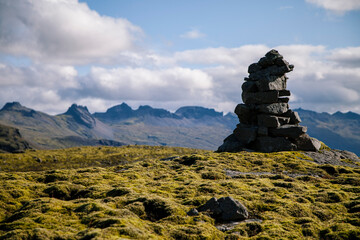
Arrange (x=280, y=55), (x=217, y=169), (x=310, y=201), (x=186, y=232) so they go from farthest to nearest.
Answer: (x=280, y=55), (x=217, y=169), (x=310, y=201), (x=186, y=232)

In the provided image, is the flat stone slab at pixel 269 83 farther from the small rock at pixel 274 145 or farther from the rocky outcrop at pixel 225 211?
the rocky outcrop at pixel 225 211

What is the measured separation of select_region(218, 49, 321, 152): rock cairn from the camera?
6769 centimetres

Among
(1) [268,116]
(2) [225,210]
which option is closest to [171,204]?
(2) [225,210]

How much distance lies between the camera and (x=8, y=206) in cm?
2634

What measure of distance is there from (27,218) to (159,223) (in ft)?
35.1

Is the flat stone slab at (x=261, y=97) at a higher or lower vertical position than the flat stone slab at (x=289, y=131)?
higher

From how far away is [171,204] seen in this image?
87.9 ft

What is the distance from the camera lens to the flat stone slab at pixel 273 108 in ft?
233

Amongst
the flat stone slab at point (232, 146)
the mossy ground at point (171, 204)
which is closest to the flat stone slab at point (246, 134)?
the flat stone slab at point (232, 146)

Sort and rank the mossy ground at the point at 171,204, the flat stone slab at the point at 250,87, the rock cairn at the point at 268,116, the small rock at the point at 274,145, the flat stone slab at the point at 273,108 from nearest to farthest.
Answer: the mossy ground at the point at 171,204
the small rock at the point at 274,145
the rock cairn at the point at 268,116
the flat stone slab at the point at 273,108
the flat stone slab at the point at 250,87

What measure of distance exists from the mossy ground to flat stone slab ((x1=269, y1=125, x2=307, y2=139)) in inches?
691

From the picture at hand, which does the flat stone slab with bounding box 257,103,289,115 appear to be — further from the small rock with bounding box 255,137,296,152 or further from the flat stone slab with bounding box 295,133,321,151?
the flat stone slab with bounding box 295,133,321,151

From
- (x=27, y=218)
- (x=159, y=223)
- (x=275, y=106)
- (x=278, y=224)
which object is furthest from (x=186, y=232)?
(x=275, y=106)

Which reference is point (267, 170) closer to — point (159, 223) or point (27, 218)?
point (159, 223)
